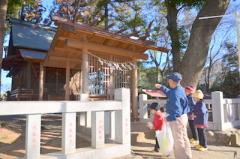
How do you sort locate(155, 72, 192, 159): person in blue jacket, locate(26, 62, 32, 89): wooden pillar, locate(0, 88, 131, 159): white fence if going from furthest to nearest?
locate(26, 62, 32, 89): wooden pillar, locate(155, 72, 192, 159): person in blue jacket, locate(0, 88, 131, 159): white fence

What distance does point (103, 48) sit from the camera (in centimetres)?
947

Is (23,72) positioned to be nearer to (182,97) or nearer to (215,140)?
(215,140)

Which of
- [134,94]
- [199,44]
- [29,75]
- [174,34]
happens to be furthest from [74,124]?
[29,75]

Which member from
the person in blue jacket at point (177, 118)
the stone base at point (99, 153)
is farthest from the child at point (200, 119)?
the stone base at point (99, 153)

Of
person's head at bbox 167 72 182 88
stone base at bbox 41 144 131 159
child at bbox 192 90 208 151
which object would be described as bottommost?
stone base at bbox 41 144 131 159

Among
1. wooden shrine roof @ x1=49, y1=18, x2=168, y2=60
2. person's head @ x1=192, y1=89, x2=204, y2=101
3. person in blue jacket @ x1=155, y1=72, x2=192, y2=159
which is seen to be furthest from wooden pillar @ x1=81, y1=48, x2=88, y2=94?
person in blue jacket @ x1=155, y1=72, x2=192, y2=159

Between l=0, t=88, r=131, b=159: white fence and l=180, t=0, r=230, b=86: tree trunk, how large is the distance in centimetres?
323

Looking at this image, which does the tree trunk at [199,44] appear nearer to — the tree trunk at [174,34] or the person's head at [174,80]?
the tree trunk at [174,34]

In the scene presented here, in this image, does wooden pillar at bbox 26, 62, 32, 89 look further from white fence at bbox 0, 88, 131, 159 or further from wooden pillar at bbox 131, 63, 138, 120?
white fence at bbox 0, 88, 131, 159

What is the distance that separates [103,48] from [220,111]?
13.5 feet

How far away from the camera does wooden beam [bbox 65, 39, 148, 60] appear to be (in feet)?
28.9

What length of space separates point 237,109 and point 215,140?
2.36 m

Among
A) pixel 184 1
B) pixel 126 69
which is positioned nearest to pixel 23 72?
pixel 126 69

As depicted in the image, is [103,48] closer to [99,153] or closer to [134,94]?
[134,94]
